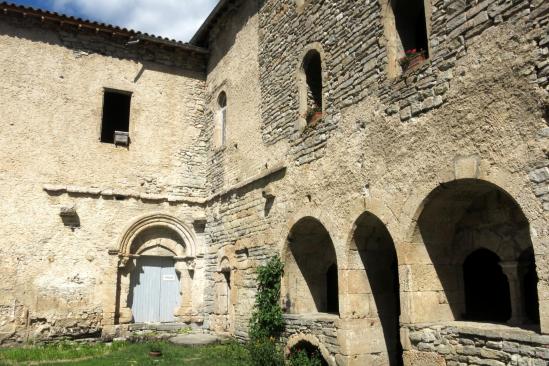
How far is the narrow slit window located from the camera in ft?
22.8

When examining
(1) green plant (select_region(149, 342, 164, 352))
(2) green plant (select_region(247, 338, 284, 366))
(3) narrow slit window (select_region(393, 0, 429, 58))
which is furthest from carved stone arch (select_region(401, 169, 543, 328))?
(1) green plant (select_region(149, 342, 164, 352))

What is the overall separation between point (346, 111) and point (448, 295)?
9.88 feet

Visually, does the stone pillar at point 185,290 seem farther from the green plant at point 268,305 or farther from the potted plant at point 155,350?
the green plant at point 268,305

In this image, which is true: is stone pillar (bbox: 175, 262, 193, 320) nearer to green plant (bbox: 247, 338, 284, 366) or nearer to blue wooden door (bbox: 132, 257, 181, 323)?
blue wooden door (bbox: 132, 257, 181, 323)

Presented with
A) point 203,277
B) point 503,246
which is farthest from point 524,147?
point 203,277

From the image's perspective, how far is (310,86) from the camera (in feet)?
29.5

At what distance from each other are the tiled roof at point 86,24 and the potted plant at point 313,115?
565cm

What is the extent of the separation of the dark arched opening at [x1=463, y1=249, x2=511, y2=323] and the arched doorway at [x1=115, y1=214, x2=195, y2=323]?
284 inches

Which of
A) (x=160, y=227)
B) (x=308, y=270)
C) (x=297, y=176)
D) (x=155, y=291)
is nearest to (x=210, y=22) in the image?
(x=160, y=227)

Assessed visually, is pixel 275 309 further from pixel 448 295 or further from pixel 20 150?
pixel 20 150

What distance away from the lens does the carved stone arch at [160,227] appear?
459 inches

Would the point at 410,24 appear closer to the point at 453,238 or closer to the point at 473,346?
the point at 453,238

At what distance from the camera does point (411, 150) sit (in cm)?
624

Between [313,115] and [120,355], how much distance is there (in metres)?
5.80
